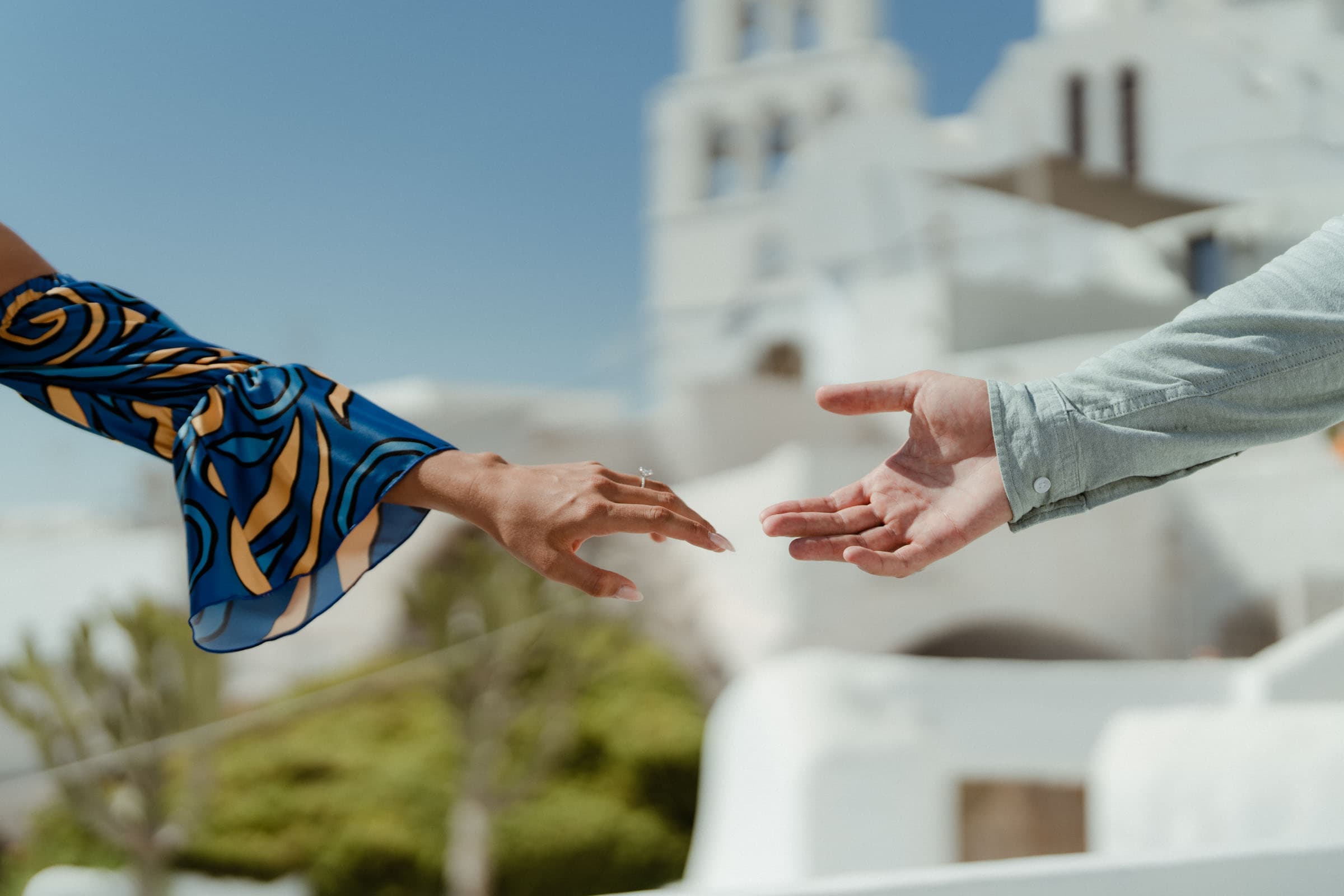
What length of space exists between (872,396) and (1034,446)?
0.24 metres

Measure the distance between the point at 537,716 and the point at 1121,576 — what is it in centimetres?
667

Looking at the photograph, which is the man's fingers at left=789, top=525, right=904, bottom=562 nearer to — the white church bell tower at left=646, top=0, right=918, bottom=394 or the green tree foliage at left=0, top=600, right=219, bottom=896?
the green tree foliage at left=0, top=600, right=219, bottom=896

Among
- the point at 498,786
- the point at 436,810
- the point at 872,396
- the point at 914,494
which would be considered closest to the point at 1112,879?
the point at 914,494

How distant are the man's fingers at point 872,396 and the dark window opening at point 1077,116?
19.1 m

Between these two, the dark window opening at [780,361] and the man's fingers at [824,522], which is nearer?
the man's fingers at [824,522]

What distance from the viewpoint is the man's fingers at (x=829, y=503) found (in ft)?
6.01

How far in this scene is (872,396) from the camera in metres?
1.86

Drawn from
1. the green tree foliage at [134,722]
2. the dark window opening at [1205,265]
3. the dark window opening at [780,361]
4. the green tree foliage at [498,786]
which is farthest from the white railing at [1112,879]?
the dark window opening at [780,361]

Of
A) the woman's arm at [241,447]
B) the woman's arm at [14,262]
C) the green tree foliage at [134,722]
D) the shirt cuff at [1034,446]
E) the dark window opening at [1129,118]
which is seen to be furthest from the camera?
the dark window opening at [1129,118]

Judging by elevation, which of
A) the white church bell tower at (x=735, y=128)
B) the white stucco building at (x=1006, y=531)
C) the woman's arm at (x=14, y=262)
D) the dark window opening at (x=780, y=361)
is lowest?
the woman's arm at (x=14, y=262)

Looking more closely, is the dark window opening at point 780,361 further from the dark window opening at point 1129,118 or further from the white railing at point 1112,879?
the white railing at point 1112,879

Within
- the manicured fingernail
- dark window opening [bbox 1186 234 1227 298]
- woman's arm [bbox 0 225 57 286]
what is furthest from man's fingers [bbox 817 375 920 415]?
dark window opening [bbox 1186 234 1227 298]

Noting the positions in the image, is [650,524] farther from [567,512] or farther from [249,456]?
[249,456]

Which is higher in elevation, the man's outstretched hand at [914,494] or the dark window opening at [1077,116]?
the dark window opening at [1077,116]
